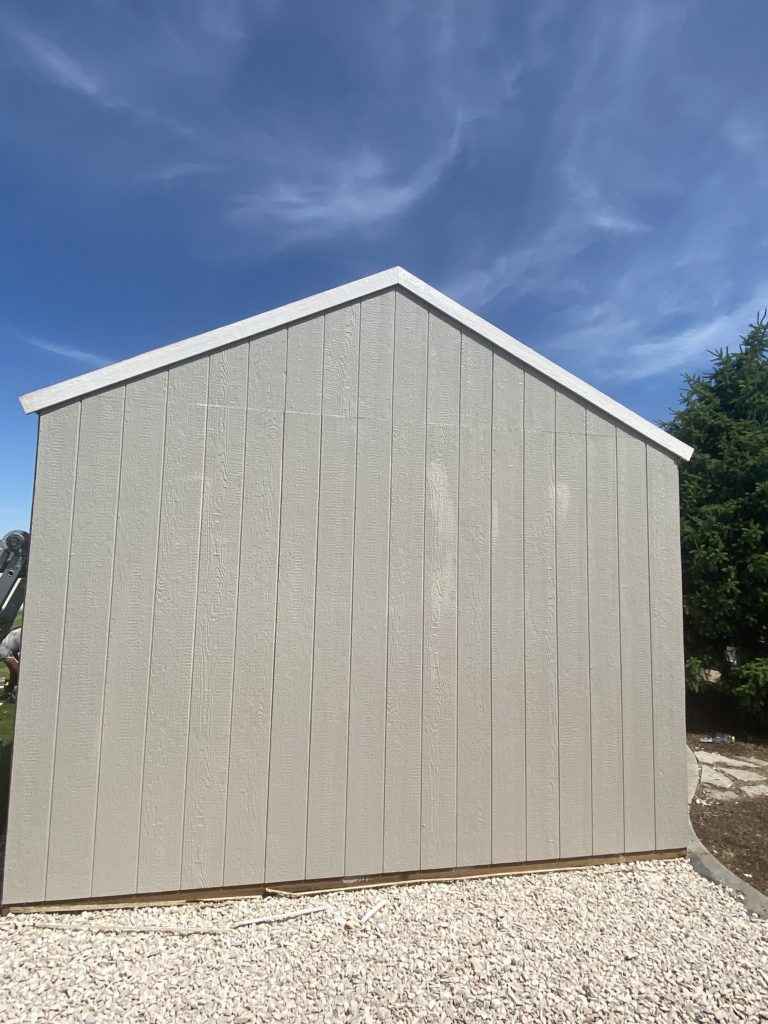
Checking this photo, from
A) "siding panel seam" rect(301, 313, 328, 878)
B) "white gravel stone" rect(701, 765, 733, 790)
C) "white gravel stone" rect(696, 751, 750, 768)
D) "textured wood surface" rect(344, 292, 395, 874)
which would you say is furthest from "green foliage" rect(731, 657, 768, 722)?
"siding panel seam" rect(301, 313, 328, 878)

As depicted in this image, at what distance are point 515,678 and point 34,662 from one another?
2.55 metres

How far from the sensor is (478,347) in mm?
2980

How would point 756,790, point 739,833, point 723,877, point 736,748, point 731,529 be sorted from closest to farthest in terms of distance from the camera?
point 723,877
point 739,833
point 756,790
point 736,748
point 731,529

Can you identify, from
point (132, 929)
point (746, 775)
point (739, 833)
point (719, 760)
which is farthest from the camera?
point (719, 760)

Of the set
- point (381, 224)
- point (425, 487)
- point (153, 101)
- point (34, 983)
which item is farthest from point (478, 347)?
point (34, 983)

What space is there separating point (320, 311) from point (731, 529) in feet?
19.2

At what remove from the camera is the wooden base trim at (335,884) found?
234 cm

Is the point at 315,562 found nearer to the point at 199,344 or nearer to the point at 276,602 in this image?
the point at 276,602

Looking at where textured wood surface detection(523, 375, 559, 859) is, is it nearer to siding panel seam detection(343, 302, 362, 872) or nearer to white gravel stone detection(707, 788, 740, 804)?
siding panel seam detection(343, 302, 362, 872)

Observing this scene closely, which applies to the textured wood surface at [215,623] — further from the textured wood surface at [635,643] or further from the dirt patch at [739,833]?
the dirt patch at [739,833]

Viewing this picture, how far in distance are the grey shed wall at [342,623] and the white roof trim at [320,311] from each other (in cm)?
7

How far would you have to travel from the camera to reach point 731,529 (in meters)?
6.01

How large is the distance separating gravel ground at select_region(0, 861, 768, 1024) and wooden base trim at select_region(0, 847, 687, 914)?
0.15ft

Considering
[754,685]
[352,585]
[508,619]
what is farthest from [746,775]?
[352,585]
